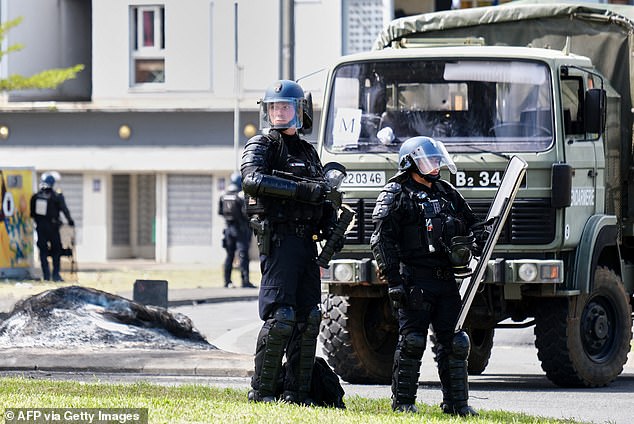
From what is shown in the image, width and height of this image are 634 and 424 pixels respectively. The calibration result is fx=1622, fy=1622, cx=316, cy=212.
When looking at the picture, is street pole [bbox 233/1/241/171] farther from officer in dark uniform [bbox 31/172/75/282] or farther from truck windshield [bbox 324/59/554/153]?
truck windshield [bbox 324/59/554/153]

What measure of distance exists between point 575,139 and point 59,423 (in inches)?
247

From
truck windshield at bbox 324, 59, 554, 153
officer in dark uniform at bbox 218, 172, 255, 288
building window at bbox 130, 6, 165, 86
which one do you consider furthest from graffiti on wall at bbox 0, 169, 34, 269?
truck windshield at bbox 324, 59, 554, 153

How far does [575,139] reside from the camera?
1363 centimetres

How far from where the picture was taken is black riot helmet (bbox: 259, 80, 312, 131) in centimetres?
1030

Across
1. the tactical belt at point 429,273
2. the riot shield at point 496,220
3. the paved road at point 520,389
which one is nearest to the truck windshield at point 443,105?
the riot shield at point 496,220

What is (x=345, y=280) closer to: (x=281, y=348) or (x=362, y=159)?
(x=362, y=159)

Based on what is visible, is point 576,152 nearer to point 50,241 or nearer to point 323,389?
point 323,389

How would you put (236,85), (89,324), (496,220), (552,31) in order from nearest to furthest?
1. (496,220)
2. (552,31)
3. (89,324)
4. (236,85)

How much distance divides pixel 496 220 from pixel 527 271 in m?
2.18

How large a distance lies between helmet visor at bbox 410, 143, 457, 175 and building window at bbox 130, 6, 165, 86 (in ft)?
96.7

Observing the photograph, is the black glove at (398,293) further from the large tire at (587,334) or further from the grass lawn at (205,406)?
the large tire at (587,334)

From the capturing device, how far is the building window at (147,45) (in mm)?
39625

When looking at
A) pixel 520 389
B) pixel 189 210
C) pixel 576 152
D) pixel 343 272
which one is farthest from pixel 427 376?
pixel 189 210

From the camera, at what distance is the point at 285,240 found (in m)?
10.1
